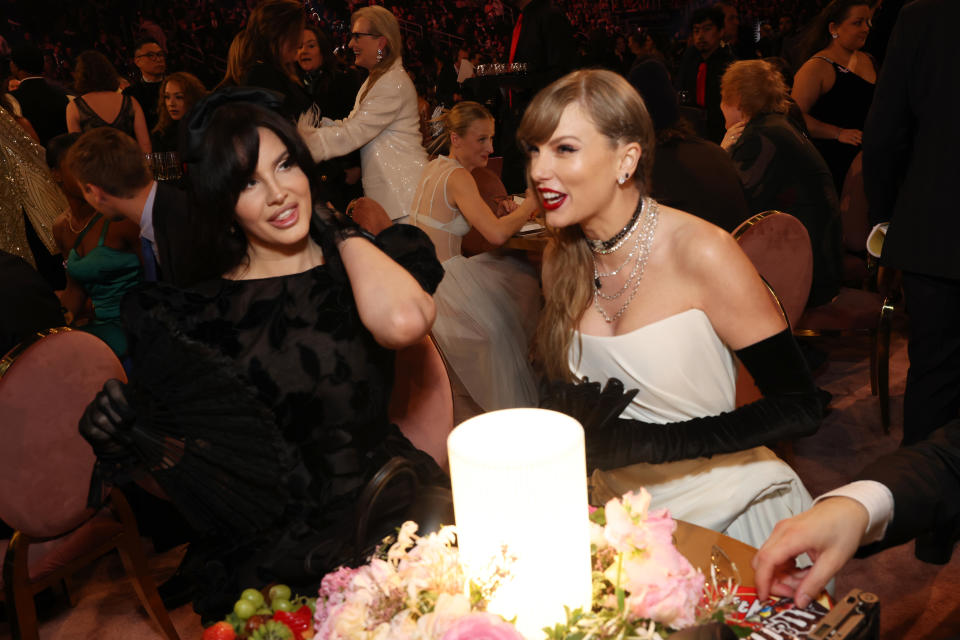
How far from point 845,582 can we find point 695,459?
1199 mm

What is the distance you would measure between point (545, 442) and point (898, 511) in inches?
22.1

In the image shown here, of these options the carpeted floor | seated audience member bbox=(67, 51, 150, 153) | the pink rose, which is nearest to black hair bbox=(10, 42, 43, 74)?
seated audience member bbox=(67, 51, 150, 153)

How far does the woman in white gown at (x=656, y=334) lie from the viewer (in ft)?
5.48

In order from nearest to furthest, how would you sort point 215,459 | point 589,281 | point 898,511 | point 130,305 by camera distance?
point 898,511 → point 215,459 → point 130,305 → point 589,281

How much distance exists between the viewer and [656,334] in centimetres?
177

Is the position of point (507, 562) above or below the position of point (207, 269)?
below

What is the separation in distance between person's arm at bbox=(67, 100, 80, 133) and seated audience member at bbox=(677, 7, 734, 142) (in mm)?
4295

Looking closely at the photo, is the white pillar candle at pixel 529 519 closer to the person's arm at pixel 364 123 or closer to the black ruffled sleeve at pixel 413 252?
the black ruffled sleeve at pixel 413 252

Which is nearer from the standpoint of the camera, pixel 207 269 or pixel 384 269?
pixel 384 269

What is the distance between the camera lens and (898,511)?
1156 mm

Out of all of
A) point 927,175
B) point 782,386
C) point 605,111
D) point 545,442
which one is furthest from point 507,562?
point 927,175

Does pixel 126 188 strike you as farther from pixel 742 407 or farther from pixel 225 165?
pixel 742 407

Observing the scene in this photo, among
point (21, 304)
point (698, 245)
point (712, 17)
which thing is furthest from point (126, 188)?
point (712, 17)

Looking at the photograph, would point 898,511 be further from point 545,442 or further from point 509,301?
point 509,301
